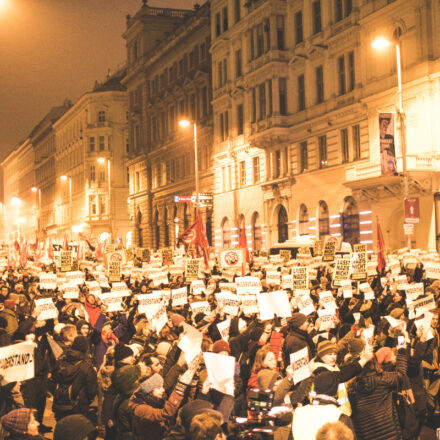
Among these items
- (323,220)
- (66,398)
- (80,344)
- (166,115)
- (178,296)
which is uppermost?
(166,115)

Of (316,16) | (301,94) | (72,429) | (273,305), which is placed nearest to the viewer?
(72,429)

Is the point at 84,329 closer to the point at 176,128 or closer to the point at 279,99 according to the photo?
the point at 279,99

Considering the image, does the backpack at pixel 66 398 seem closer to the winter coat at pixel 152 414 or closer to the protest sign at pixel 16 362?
the protest sign at pixel 16 362

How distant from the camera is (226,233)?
51.1 meters

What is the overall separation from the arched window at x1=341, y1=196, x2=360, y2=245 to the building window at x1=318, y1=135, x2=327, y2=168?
3.40 m

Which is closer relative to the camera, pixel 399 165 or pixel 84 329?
pixel 84 329

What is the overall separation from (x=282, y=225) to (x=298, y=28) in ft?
38.1

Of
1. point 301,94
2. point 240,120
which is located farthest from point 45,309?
point 240,120

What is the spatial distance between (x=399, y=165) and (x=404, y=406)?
25.0 meters

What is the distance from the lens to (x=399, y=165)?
1216 inches

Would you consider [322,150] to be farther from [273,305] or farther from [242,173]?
[273,305]

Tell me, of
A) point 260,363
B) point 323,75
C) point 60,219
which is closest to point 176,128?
point 323,75

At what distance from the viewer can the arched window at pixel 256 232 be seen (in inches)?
1843

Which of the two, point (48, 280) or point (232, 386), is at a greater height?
point (48, 280)
